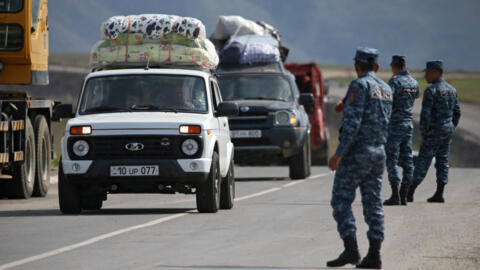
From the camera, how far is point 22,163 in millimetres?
19938

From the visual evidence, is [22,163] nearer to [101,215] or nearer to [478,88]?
[101,215]

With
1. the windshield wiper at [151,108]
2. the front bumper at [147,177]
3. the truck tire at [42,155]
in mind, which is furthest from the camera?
the truck tire at [42,155]

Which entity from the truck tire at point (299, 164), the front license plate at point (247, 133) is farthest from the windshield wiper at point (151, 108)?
the truck tire at point (299, 164)

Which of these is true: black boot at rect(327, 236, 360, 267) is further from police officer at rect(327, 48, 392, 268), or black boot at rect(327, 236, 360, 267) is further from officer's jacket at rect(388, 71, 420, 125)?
officer's jacket at rect(388, 71, 420, 125)

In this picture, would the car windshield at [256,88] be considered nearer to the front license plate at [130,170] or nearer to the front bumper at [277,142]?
→ the front bumper at [277,142]

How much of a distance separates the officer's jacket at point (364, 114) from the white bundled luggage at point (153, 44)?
22.8ft

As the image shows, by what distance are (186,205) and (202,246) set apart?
18.8 feet

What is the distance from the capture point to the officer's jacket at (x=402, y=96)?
17656mm

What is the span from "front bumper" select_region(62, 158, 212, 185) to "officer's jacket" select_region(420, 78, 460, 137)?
13.6ft

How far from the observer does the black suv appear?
24.9 meters

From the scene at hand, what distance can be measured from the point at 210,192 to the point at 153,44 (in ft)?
9.85

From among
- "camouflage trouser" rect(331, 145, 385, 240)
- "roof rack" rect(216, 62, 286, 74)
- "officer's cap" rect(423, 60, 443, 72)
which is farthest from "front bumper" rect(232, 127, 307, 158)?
"camouflage trouser" rect(331, 145, 385, 240)

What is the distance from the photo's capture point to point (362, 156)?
35.3 ft

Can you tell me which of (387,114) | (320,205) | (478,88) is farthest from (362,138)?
(478,88)
